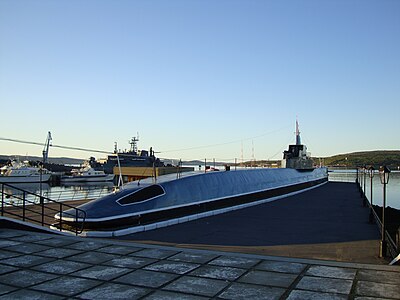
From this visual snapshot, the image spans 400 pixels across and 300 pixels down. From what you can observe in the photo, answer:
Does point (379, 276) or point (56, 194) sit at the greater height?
point (379, 276)

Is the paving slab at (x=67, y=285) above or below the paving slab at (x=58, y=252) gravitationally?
above

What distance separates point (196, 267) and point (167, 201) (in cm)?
857

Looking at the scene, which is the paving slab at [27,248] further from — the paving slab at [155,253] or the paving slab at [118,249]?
the paving slab at [155,253]

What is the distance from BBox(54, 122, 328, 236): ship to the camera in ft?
46.6

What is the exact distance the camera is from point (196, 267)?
315 inches

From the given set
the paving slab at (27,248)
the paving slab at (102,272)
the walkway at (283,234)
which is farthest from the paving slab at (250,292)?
the paving slab at (27,248)

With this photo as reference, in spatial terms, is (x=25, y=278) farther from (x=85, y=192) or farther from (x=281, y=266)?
(x=85, y=192)

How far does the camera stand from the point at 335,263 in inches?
325

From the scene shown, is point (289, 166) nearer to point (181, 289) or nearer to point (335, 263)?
point (335, 263)

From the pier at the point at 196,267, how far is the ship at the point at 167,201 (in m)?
1.36

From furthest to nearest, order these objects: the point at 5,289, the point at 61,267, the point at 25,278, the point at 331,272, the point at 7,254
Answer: the point at 7,254 → the point at 61,267 → the point at 331,272 → the point at 25,278 → the point at 5,289

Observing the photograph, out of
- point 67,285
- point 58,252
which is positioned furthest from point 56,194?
point 67,285

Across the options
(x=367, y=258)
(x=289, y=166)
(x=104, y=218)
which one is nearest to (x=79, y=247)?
(x=104, y=218)

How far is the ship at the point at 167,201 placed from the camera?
14195mm
